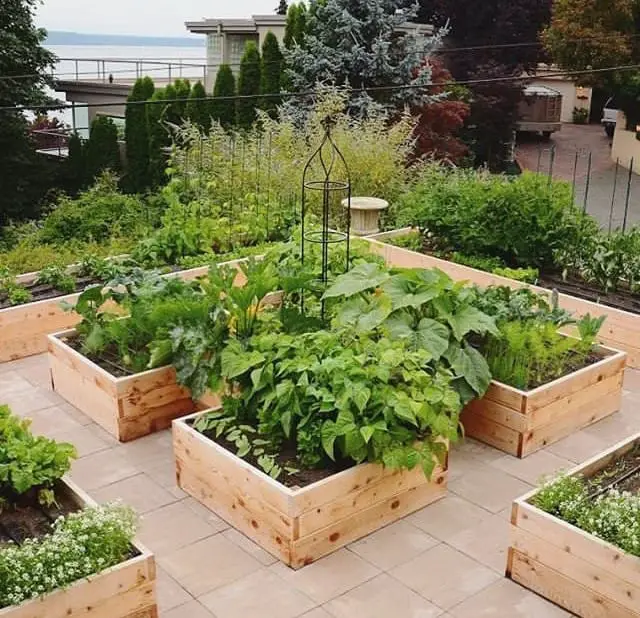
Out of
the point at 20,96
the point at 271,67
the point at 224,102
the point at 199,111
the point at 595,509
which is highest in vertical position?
the point at 271,67

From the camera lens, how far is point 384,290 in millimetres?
4473

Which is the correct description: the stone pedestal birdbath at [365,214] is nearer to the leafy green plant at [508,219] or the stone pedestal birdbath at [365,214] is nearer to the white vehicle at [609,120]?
the leafy green plant at [508,219]

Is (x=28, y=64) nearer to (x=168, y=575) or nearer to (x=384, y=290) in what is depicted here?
(x=384, y=290)

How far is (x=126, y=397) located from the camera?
15.3 ft

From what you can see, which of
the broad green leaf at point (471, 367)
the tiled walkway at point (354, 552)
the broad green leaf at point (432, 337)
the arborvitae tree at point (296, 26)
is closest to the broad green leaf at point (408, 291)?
the broad green leaf at point (432, 337)

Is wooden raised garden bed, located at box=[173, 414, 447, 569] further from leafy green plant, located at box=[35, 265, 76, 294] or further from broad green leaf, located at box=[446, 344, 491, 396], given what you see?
leafy green plant, located at box=[35, 265, 76, 294]

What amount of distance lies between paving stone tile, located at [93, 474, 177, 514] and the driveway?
865 cm

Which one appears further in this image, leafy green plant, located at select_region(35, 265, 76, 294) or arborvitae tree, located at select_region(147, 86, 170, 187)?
arborvitae tree, located at select_region(147, 86, 170, 187)

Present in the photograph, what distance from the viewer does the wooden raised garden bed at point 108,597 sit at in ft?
9.09

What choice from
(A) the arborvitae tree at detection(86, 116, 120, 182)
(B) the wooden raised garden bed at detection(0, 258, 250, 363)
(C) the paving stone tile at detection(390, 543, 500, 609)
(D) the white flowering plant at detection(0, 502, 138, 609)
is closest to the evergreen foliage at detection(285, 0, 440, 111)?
(A) the arborvitae tree at detection(86, 116, 120, 182)

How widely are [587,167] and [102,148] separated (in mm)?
10165

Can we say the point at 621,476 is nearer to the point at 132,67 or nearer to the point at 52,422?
the point at 52,422

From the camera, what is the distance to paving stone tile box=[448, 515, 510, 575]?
364cm

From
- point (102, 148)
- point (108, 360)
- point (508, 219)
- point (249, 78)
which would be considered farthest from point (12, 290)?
point (249, 78)
